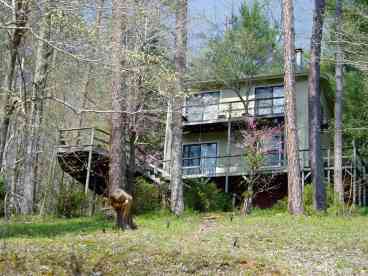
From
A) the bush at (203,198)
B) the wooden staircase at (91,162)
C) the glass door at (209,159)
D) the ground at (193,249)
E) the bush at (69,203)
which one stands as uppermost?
the glass door at (209,159)

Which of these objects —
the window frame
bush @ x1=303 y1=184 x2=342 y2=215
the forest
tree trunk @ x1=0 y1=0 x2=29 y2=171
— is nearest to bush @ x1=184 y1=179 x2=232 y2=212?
the forest

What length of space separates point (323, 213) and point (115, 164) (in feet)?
20.4

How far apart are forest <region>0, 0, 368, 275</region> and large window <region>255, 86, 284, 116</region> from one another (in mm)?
56

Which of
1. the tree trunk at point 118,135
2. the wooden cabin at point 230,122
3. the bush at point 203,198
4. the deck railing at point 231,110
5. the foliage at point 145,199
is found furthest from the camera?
the deck railing at point 231,110

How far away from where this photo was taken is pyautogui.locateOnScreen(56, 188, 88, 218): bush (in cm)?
1983

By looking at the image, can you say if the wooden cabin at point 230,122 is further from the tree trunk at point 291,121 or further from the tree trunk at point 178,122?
the tree trunk at point 291,121

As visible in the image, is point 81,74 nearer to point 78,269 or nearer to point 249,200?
point 249,200

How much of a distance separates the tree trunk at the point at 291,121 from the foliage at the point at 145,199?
15.9 feet

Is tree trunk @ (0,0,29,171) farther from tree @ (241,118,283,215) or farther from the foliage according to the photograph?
tree @ (241,118,283,215)

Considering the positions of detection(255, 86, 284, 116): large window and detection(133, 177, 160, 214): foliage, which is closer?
detection(133, 177, 160, 214): foliage

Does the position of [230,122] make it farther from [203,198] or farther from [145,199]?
[145,199]

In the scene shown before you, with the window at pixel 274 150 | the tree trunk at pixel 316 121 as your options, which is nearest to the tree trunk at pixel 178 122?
the tree trunk at pixel 316 121

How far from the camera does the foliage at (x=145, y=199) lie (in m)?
20.5

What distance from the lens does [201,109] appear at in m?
27.7
